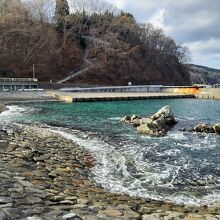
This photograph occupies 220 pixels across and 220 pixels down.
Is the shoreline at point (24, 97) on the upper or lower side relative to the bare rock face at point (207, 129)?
upper

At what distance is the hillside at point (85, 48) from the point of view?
292ft

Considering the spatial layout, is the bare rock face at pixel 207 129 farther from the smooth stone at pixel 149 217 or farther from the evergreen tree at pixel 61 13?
the evergreen tree at pixel 61 13

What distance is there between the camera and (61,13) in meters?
109

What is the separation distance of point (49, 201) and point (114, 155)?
301 inches

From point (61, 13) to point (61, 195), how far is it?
10585cm

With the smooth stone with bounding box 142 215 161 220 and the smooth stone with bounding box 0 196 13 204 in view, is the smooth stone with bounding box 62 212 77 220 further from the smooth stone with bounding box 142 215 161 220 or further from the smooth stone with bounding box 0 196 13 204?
the smooth stone with bounding box 142 215 161 220

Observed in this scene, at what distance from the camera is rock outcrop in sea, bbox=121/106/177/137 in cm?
2195

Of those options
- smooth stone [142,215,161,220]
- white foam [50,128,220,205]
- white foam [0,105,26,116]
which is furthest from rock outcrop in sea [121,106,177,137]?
smooth stone [142,215,161,220]

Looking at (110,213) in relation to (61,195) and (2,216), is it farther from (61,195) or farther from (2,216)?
(2,216)

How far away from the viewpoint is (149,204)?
8758mm

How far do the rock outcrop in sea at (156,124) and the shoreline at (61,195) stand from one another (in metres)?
8.97

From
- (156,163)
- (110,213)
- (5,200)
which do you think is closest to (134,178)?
(156,163)

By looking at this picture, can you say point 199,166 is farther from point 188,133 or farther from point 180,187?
point 188,133

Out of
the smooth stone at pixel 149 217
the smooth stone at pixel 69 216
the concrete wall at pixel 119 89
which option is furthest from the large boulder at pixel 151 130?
the concrete wall at pixel 119 89
